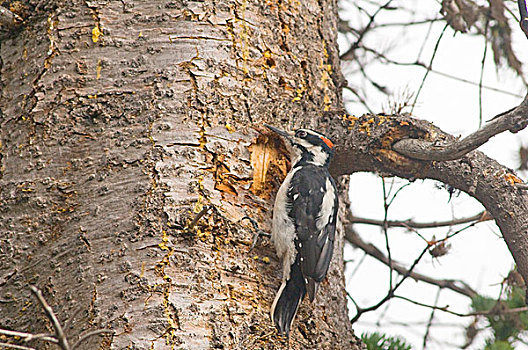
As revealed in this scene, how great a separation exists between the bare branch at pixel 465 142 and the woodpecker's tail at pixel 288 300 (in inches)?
28.2

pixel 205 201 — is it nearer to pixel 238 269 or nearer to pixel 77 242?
pixel 238 269

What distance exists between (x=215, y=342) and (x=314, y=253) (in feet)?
2.65

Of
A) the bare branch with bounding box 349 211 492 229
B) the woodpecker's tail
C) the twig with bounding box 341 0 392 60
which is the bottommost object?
the woodpecker's tail

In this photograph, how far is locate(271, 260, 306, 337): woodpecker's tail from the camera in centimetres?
253

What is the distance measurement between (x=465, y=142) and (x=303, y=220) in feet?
3.22

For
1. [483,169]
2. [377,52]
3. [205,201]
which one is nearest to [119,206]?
[205,201]

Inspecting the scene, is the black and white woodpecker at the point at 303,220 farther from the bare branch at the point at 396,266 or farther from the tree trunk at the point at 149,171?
the bare branch at the point at 396,266

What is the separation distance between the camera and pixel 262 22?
3.01 metres

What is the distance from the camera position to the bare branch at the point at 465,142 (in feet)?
6.88

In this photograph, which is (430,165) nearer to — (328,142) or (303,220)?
(328,142)

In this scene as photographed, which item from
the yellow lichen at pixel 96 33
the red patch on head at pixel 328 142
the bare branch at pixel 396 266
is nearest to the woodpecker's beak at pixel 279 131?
the red patch on head at pixel 328 142

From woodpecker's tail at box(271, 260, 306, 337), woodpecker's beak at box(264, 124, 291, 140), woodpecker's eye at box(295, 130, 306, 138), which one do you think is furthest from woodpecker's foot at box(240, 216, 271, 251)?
woodpecker's eye at box(295, 130, 306, 138)

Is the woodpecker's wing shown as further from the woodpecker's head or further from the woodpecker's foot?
the woodpecker's foot

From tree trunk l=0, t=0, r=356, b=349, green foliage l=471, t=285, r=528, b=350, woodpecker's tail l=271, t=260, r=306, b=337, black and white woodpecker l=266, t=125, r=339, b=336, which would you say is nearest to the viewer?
tree trunk l=0, t=0, r=356, b=349
